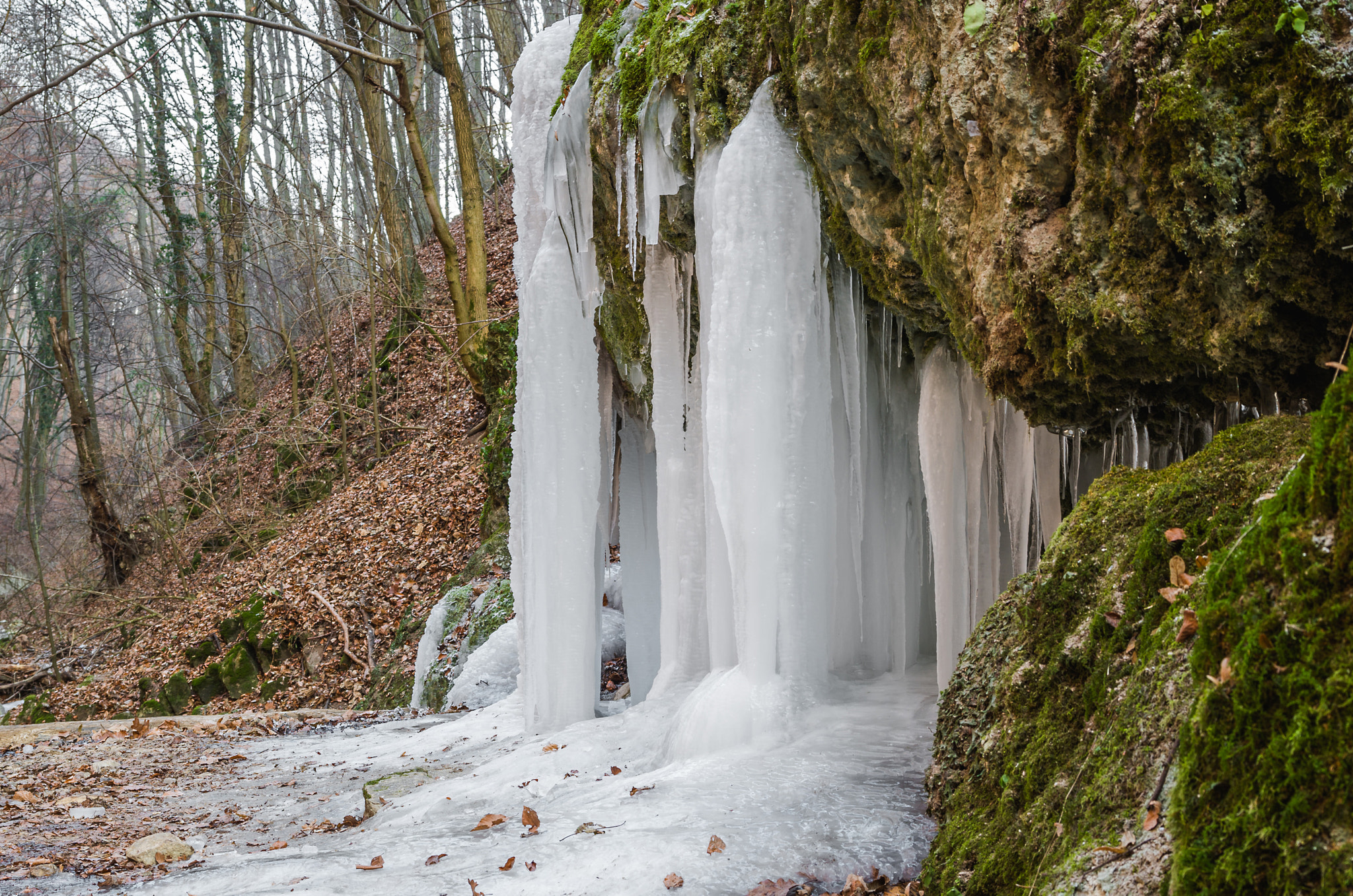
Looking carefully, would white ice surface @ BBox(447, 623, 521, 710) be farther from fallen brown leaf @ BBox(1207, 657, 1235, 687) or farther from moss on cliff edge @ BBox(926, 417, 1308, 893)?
fallen brown leaf @ BBox(1207, 657, 1235, 687)

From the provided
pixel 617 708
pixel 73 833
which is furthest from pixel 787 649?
pixel 73 833

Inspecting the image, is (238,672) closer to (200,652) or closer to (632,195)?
(200,652)

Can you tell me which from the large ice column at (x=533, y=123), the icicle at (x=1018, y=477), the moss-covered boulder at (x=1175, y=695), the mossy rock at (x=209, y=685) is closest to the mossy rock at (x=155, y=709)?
the mossy rock at (x=209, y=685)

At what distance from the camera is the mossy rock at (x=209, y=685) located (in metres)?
10.6

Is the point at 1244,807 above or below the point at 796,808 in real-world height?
above

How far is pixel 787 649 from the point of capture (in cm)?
416

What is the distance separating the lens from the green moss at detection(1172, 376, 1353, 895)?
122 cm

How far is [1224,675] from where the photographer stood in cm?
147

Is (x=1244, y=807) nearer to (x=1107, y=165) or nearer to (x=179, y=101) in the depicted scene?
(x=1107, y=165)

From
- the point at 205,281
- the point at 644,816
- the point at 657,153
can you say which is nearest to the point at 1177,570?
the point at 644,816

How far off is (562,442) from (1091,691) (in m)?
4.03

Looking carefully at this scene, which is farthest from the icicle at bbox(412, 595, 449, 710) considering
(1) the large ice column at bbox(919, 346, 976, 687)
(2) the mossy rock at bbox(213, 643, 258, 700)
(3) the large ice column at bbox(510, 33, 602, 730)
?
(1) the large ice column at bbox(919, 346, 976, 687)

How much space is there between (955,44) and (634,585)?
487cm

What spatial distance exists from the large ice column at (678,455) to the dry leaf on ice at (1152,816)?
378 centimetres
